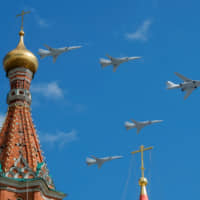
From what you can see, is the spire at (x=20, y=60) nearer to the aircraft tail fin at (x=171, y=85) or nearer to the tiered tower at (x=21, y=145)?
the tiered tower at (x=21, y=145)

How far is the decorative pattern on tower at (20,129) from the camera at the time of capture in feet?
170

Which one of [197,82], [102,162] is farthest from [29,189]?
[197,82]

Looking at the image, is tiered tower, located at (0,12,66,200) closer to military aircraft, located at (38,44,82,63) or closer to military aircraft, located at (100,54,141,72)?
military aircraft, located at (38,44,82,63)

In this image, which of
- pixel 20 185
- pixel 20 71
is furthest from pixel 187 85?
pixel 20 71

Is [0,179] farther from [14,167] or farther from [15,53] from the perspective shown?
[15,53]

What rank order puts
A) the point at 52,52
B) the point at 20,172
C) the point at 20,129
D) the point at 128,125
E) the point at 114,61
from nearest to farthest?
the point at 128,125 → the point at 114,61 → the point at 52,52 → the point at 20,172 → the point at 20,129

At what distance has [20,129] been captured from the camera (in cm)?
5488

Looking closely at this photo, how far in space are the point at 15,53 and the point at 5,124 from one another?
20.4ft

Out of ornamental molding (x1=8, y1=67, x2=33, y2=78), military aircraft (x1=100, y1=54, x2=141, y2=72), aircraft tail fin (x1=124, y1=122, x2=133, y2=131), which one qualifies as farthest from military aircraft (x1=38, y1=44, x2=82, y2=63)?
ornamental molding (x1=8, y1=67, x2=33, y2=78)

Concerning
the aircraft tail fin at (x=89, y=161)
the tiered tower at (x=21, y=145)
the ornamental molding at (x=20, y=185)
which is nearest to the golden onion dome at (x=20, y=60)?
the tiered tower at (x=21, y=145)

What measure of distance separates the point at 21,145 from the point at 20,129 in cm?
186

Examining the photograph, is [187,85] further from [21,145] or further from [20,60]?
[20,60]

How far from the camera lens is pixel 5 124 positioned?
5566 cm

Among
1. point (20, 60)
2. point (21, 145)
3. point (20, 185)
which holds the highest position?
point (20, 60)
